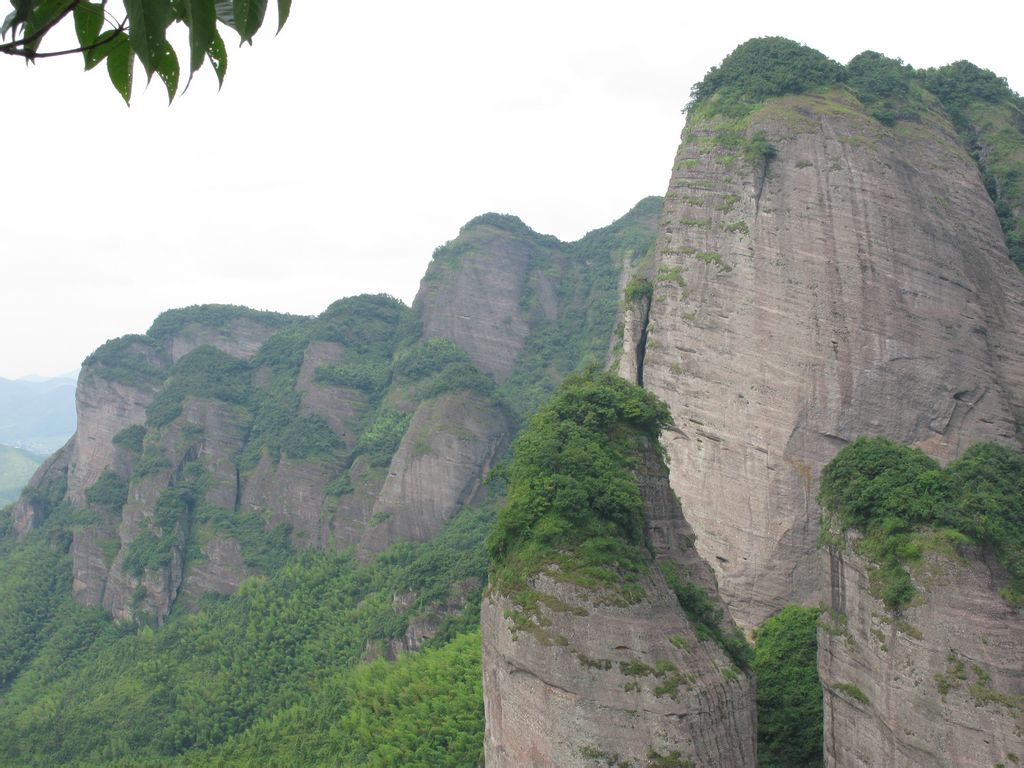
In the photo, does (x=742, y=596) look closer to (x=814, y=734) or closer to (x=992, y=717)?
(x=814, y=734)

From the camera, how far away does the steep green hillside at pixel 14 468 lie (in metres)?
145

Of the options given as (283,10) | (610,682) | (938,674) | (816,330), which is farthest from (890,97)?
(283,10)

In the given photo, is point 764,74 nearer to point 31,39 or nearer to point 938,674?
point 938,674

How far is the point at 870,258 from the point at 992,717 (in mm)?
15232

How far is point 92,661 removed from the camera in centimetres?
4562

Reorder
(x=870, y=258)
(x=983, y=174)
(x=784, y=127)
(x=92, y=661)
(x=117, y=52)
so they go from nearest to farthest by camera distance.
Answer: (x=117, y=52), (x=870, y=258), (x=784, y=127), (x=983, y=174), (x=92, y=661)

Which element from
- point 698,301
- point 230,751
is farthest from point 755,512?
point 230,751

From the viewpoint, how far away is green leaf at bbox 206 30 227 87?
2.73 metres

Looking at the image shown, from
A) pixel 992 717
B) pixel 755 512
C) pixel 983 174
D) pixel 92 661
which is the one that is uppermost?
pixel 983 174

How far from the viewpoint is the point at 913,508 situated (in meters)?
17.6

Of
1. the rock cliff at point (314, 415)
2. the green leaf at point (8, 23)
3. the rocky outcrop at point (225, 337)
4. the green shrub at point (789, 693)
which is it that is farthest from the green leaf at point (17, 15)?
the rocky outcrop at point (225, 337)

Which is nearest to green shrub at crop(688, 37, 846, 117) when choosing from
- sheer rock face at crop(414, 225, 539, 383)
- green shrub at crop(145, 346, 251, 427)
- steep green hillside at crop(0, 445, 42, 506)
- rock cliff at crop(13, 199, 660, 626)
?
→ rock cliff at crop(13, 199, 660, 626)

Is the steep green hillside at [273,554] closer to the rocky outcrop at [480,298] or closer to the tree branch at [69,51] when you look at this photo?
the rocky outcrop at [480,298]

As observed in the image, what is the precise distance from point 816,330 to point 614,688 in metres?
14.7
